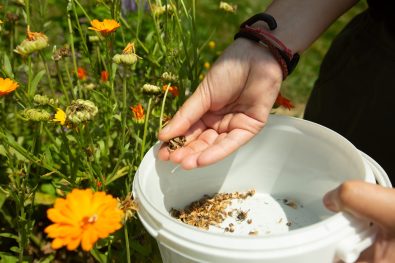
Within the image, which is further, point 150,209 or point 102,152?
point 102,152

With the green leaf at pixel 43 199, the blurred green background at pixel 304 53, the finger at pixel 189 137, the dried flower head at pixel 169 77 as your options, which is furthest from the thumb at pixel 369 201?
the blurred green background at pixel 304 53

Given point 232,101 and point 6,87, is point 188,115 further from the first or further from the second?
point 6,87

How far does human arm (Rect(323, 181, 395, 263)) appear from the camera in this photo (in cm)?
67

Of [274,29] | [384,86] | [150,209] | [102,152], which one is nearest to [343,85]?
[384,86]

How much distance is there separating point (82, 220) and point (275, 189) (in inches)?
22.3

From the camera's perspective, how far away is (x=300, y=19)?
3.50 feet

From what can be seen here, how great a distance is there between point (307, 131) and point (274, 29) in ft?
0.73

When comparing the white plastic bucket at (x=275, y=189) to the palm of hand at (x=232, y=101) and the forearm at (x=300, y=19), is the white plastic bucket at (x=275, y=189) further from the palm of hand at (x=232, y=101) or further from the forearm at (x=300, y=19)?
the forearm at (x=300, y=19)

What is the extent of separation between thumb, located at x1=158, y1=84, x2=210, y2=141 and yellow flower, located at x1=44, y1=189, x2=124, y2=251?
0.27 meters

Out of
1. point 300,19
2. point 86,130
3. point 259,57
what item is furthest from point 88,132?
point 300,19

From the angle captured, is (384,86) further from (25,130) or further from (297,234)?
(25,130)

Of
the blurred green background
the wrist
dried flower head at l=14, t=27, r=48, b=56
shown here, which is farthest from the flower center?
the blurred green background

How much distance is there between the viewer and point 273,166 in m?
1.07

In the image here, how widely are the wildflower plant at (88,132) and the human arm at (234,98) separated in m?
0.07
